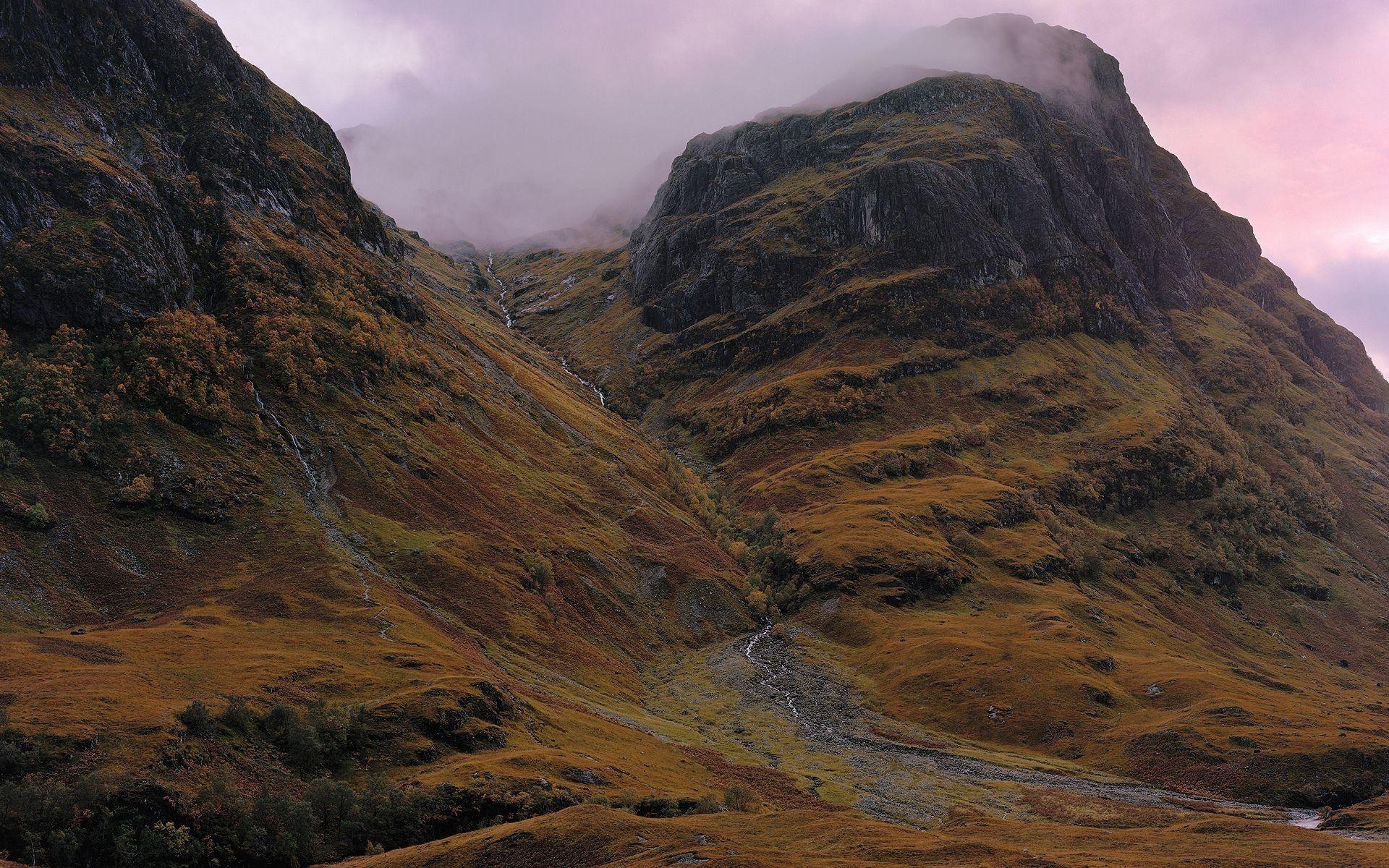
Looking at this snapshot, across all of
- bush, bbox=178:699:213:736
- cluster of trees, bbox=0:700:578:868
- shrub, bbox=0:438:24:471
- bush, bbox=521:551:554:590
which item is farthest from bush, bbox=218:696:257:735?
bush, bbox=521:551:554:590

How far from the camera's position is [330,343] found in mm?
145875

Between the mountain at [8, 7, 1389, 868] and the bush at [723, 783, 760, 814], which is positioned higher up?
the mountain at [8, 7, 1389, 868]

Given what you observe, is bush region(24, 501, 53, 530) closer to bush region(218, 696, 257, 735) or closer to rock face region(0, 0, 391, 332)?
rock face region(0, 0, 391, 332)

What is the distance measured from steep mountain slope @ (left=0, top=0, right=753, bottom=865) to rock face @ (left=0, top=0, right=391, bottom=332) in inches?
19.6

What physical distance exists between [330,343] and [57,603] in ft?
252

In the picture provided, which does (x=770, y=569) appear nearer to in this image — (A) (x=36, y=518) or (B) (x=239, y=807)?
(A) (x=36, y=518)

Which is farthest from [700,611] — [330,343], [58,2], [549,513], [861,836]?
[58,2]

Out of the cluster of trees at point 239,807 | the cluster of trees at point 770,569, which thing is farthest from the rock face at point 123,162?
the cluster of trees at point 770,569

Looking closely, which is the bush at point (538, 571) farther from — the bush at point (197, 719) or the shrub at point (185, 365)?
the bush at point (197, 719)

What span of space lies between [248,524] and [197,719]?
4922cm

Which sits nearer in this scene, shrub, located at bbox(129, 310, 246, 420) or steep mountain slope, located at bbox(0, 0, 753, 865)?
steep mountain slope, located at bbox(0, 0, 753, 865)

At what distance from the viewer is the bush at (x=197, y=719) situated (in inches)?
2255

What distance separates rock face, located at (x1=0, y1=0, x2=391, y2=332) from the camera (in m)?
106

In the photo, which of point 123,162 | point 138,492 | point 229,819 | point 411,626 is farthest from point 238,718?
point 123,162
